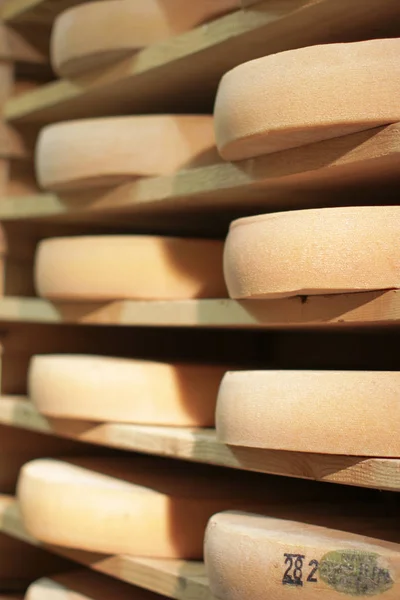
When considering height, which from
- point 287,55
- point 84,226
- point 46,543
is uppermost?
point 287,55

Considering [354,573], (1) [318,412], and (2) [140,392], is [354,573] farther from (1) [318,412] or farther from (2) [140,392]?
(2) [140,392]

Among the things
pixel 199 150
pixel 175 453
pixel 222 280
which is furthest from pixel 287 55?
pixel 175 453

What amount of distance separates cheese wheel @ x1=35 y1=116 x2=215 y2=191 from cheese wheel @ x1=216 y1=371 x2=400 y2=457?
46 centimetres

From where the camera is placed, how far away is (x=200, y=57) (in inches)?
60.7

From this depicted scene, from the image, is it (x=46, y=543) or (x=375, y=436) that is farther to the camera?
(x=46, y=543)

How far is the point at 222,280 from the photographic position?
1.67m

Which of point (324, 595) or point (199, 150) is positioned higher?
point (199, 150)

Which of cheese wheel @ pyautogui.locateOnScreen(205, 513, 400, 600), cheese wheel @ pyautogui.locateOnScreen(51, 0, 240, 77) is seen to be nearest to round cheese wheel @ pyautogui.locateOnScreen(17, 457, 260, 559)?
cheese wheel @ pyautogui.locateOnScreen(205, 513, 400, 600)

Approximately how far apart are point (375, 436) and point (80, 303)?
0.76m

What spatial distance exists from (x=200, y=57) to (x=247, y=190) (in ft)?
0.81

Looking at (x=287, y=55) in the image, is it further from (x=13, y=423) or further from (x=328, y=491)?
(x=13, y=423)

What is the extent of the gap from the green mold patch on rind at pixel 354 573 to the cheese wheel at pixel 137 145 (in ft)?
2.36

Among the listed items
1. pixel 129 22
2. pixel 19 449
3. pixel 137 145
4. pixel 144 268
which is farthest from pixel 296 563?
pixel 19 449

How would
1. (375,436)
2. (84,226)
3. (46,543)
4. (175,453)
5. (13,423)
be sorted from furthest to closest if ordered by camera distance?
→ (84,226) → (13,423) → (46,543) → (175,453) → (375,436)
